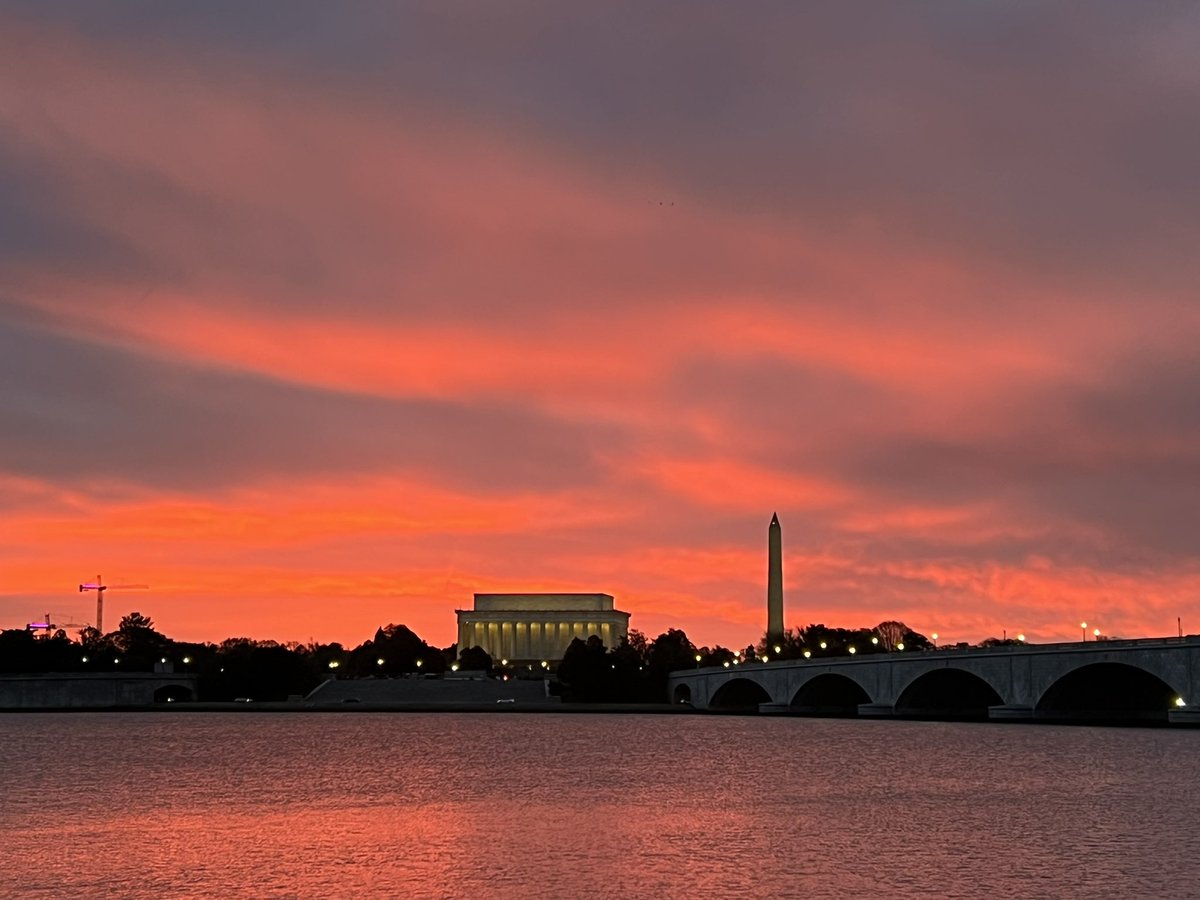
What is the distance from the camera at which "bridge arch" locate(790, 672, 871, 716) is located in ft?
504

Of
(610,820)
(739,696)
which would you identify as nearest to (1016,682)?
(610,820)

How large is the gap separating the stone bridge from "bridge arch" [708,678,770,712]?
1807 cm

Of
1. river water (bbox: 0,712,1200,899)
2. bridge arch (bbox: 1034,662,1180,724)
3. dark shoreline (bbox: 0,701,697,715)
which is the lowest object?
dark shoreline (bbox: 0,701,697,715)

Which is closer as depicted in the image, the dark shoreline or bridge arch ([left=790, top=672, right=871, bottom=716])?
bridge arch ([left=790, top=672, right=871, bottom=716])

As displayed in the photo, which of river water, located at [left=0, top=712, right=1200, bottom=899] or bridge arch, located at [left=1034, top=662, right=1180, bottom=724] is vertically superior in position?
bridge arch, located at [left=1034, top=662, right=1180, bottom=724]

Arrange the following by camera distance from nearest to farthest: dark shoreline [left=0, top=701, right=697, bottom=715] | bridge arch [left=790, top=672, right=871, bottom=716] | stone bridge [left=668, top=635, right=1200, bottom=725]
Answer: stone bridge [left=668, top=635, right=1200, bottom=725], bridge arch [left=790, top=672, right=871, bottom=716], dark shoreline [left=0, top=701, right=697, bottom=715]

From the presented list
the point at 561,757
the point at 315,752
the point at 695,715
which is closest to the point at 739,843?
the point at 561,757

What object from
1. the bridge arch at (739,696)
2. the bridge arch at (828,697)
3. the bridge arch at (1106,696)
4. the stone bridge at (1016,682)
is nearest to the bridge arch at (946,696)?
the stone bridge at (1016,682)

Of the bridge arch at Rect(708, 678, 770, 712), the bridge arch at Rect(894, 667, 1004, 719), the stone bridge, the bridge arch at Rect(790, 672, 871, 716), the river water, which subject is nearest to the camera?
the river water

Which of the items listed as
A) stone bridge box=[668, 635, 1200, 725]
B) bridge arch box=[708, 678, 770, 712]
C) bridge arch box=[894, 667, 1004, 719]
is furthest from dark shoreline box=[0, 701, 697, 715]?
bridge arch box=[894, 667, 1004, 719]

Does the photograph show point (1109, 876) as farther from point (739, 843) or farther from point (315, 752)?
point (315, 752)

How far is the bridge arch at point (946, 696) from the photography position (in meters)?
127

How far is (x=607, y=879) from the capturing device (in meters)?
34.5

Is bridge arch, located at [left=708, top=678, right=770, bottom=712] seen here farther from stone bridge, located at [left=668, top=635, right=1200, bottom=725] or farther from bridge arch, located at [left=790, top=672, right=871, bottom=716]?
stone bridge, located at [left=668, top=635, right=1200, bottom=725]
